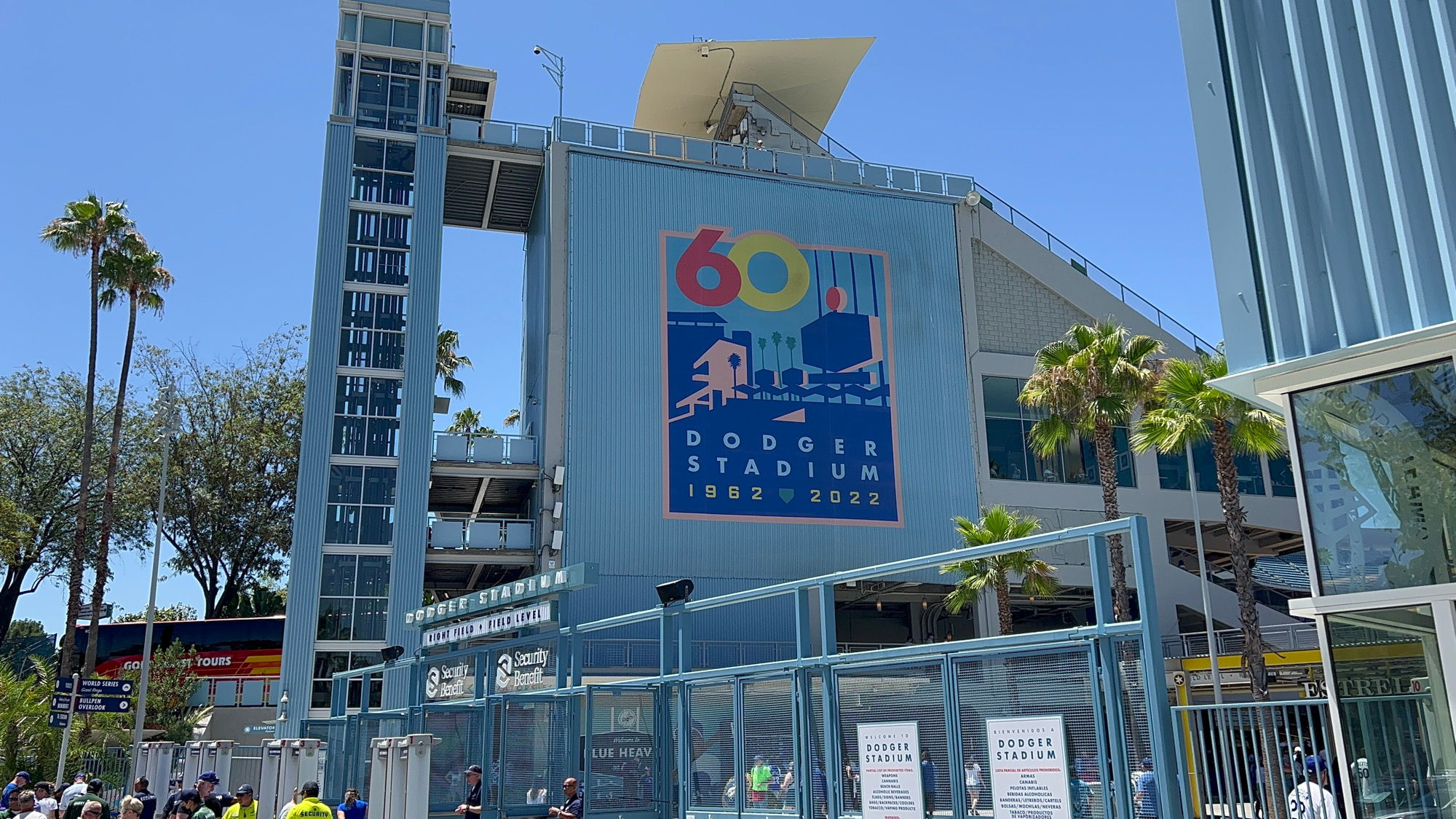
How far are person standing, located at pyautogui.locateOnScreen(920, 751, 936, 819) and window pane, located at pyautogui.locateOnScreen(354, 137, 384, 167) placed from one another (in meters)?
33.1

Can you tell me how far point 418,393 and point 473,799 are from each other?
2144cm

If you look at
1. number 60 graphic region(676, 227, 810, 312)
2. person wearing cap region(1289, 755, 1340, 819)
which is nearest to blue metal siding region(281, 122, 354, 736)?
number 60 graphic region(676, 227, 810, 312)

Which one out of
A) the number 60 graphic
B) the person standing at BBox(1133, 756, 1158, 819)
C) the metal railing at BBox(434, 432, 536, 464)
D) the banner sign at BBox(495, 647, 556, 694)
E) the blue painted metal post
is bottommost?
the person standing at BBox(1133, 756, 1158, 819)

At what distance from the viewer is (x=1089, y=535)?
9602 mm

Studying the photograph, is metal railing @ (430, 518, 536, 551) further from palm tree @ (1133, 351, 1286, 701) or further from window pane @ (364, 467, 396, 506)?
palm tree @ (1133, 351, 1286, 701)

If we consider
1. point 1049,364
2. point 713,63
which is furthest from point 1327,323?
point 713,63

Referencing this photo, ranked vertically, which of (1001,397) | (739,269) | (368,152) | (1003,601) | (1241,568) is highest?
(368,152)

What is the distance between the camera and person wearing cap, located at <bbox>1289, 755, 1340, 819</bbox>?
30.1 feet

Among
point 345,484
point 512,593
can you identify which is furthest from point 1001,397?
point 512,593

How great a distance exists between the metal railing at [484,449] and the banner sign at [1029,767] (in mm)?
28067

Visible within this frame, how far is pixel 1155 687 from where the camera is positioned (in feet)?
28.5

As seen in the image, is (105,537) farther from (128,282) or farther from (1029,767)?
(1029,767)

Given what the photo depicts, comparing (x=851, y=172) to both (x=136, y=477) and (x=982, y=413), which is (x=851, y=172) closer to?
(x=982, y=413)

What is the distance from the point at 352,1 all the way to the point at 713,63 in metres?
15.4
